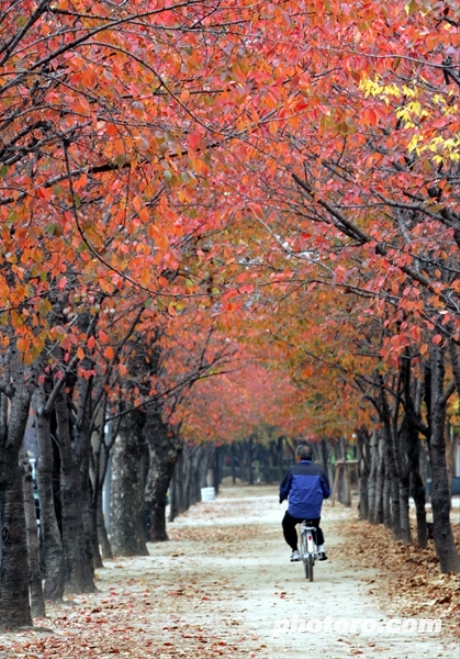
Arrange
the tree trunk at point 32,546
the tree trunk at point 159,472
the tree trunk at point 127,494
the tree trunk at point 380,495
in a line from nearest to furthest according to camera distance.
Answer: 1. the tree trunk at point 32,546
2. the tree trunk at point 127,494
3. the tree trunk at point 380,495
4. the tree trunk at point 159,472

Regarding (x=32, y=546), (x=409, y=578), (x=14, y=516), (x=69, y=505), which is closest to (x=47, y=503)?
(x=32, y=546)

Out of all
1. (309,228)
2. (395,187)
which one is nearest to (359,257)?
(309,228)

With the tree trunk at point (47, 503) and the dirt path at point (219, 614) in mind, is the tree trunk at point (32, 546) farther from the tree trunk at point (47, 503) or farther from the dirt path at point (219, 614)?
the tree trunk at point (47, 503)

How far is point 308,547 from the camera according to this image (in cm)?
1812

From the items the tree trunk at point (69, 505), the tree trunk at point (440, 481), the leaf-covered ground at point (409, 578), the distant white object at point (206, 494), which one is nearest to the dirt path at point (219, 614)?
the leaf-covered ground at point (409, 578)

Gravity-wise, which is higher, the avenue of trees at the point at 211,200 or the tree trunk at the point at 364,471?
the avenue of trees at the point at 211,200

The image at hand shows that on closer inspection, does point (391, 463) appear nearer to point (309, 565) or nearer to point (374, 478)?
point (374, 478)

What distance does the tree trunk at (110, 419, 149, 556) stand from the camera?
2642cm

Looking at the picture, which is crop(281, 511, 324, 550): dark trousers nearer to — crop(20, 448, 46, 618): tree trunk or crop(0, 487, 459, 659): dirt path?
crop(0, 487, 459, 659): dirt path

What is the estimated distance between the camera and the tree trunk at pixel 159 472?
1330 inches

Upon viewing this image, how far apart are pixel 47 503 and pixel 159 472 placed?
18618 mm

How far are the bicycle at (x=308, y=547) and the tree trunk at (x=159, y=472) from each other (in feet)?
51.2

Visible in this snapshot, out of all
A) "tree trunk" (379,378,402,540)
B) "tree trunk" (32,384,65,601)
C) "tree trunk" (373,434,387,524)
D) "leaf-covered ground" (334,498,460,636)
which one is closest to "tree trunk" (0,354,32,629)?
"tree trunk" (32,384,65,601)

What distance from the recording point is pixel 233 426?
6034 cm
